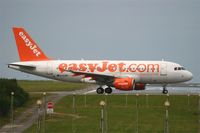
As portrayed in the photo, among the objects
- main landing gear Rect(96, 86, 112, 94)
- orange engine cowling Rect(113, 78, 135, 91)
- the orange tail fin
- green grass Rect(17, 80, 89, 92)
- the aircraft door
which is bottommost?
green grass Rect(17, 80, 89, 92)

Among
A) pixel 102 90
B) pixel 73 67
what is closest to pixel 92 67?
pixel 73 67

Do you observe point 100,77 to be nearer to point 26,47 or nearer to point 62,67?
point 62,67

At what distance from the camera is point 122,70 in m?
62.2

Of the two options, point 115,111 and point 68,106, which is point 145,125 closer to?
point 115,111

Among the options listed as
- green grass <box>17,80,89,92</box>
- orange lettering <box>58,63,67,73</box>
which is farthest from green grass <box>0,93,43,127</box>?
green grass <box>17,80,89,92</box>

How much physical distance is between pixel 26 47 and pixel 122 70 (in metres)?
12.7

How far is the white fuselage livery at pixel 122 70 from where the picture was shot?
2448 inches

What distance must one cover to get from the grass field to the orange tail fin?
9.73 meters

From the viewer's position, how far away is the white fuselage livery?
62.2m

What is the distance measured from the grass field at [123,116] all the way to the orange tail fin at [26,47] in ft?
31.9

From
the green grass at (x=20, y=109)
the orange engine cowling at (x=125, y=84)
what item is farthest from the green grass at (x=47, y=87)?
the green grass at (x=20, y=109)

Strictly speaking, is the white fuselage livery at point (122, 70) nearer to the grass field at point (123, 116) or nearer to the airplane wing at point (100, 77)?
the airplane wing at point (100, 77)

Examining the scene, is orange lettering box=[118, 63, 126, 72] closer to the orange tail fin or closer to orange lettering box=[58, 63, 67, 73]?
orange lettering box=[58, 63, 67, 73]

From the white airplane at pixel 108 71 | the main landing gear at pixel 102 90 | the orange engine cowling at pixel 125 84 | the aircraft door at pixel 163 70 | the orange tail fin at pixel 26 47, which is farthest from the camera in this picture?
the orange tail fin at pixel 26 47
